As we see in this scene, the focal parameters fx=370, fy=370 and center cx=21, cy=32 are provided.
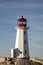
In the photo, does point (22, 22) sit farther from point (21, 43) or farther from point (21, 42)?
point (21, 43)

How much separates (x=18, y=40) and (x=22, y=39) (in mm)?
549

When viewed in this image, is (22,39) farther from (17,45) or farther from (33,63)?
(33,63)

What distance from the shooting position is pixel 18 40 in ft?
162

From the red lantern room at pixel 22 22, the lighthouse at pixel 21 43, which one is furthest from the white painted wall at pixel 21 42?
the red lantern room at pixel 22 22

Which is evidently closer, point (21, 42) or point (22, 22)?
point (21, 42)

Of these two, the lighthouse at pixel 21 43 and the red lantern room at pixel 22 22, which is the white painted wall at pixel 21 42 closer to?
the lighthouse at pixel 21 43

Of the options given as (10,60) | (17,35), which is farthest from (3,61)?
(17,35)

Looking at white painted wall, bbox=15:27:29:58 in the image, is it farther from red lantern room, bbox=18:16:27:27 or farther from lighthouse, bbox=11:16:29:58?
red lantern room, bbox=18:16:27:27

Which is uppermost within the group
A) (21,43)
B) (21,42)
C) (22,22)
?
(22,22)

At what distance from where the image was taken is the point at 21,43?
1939 inches

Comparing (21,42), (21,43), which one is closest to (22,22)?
(21,42)

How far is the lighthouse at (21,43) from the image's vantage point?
49.2 meters

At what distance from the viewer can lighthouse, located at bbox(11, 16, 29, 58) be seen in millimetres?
49219

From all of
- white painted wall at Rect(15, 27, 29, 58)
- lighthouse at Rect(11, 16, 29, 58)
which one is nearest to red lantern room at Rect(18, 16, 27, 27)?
lighthouse at Rect(11, 16, 29, 58)
